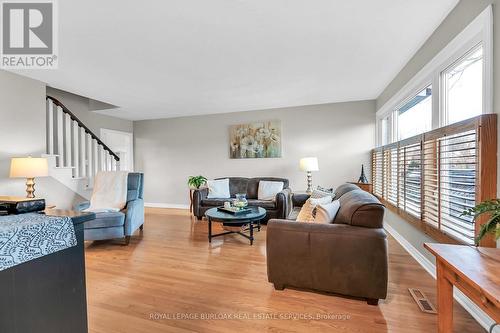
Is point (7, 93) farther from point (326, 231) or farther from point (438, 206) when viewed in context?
point (438, 206)

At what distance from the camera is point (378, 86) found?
392 centimetres

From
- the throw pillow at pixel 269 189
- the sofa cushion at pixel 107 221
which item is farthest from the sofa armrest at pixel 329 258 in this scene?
the throw pillow at pixel 269 189

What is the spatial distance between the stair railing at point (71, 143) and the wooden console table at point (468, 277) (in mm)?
4758

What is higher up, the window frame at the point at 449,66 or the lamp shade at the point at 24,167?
the window frame at the point at 449,66

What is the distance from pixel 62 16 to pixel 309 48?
233 cm

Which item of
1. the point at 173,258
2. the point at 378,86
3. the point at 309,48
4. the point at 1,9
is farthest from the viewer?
the point at 378,86

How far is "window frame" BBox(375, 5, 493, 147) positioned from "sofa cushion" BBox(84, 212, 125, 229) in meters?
3.91

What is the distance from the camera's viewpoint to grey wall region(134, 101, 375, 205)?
4.86 m

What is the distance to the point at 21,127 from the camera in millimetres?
3207

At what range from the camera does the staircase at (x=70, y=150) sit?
3.73m

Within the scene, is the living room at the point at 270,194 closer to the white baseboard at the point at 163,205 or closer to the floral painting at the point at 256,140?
the floral painting at the point at 256,140

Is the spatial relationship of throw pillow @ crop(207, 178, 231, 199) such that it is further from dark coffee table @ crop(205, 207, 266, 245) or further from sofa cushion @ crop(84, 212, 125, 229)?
sofa cushion @ crop(84, 212, 125, 229)

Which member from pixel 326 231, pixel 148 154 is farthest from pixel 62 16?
pixel 148 154

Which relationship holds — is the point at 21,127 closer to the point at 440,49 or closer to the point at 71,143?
the point at 71,143
